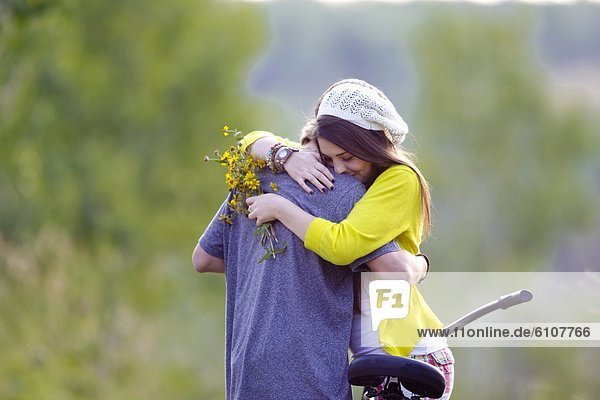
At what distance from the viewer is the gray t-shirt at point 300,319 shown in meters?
2.73

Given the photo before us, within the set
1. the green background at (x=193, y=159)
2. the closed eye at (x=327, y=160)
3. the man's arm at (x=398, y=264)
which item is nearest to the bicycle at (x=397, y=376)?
the man's arm at (x=398, y=264)

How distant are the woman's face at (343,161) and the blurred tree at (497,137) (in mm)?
15393

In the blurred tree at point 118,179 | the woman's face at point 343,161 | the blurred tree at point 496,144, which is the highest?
the blurred tree at point 496,144

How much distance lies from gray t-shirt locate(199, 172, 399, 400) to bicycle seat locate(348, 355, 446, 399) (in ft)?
0.53

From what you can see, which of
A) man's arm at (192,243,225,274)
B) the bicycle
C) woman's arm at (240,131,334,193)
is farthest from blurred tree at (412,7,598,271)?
the bicycle

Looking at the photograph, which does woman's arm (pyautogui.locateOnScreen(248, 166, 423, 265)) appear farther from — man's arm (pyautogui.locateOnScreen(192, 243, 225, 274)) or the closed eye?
man's arm (pyautogui.locateOnScreen(192, 243, 225, 274))

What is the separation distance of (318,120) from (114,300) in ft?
21.8

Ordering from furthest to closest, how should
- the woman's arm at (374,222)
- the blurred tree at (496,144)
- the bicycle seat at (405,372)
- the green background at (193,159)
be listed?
the blurred tree at (496,144) < the green background at (193,159) < the woman's arm at (374,222) < the bicycle seat at (405,372)

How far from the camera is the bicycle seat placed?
2.53m

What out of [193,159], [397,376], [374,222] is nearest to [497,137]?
[193,159]

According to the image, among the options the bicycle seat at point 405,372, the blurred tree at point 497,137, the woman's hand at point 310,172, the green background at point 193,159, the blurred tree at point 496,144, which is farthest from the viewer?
the blurred tree at point 497,137

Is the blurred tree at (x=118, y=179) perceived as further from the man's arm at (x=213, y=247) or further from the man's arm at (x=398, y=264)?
the man's arm at (x=398, y=264)

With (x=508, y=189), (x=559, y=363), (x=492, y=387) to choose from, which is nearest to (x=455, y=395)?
(x=492, y=387)

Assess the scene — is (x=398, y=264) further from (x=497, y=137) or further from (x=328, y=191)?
(x=497, y=137)
